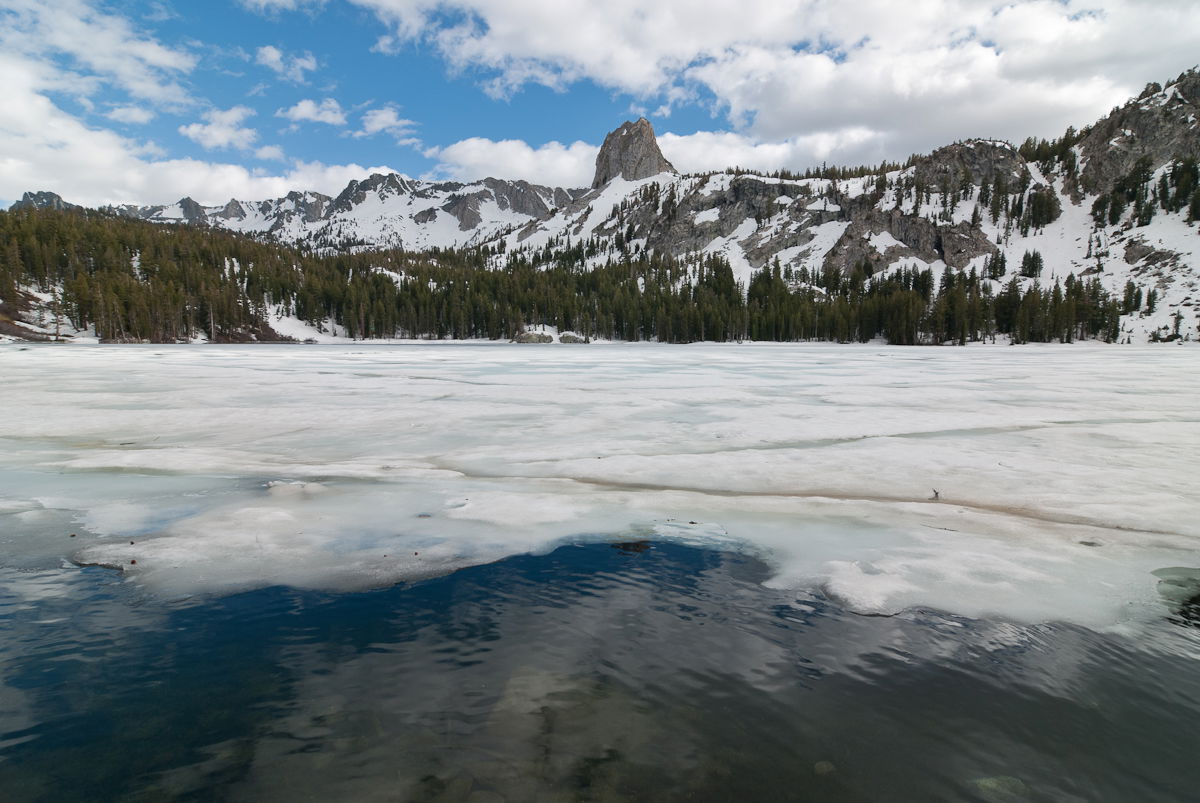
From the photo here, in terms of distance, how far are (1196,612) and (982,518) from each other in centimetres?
188

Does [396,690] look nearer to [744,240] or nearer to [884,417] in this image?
[884,417]

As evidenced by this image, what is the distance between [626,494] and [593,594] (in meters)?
2.43

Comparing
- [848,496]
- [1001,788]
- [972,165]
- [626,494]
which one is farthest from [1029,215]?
[1001,788]

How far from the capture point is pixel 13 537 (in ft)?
16.5

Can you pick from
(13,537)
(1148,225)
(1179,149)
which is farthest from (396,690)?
(1179,149)

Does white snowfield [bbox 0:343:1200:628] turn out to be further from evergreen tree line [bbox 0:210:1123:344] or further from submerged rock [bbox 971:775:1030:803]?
evergreen tree line [bbox 0:210:1123:344]

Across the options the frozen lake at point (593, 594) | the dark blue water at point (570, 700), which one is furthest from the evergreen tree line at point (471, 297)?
the dark blue water at point (570, 700)

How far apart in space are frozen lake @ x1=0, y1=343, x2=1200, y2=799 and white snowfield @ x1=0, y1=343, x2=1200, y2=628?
0.15ft

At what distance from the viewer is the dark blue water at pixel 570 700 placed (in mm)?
2457

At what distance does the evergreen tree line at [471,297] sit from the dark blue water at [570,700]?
98874 mm

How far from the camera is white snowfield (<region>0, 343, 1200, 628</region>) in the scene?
4.54 m

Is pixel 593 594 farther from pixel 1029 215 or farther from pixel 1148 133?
pixel 1148 133

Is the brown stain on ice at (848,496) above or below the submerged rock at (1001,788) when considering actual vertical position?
above

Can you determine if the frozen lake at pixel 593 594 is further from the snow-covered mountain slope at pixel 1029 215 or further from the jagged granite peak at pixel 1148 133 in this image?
the jagged granite peak at pixel 1148 133
